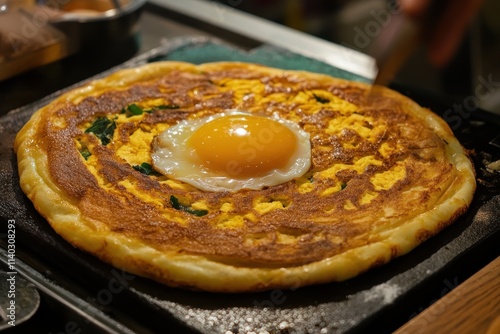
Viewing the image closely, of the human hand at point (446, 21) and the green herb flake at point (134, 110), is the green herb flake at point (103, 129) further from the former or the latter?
the human hand at point (446, 21)

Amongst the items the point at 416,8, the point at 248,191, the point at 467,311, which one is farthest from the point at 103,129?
the point at 416,8

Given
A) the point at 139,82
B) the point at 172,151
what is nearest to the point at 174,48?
the point at 139,82

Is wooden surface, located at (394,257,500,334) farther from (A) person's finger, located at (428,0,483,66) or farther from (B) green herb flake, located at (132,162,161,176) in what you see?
(B) green herb flake, located at (132,162,161,176)

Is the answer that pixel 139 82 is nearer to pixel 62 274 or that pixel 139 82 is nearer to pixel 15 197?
pixel 15 197

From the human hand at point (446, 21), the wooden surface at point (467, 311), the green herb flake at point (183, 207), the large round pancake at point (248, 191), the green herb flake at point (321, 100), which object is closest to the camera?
the human hand at point (446, 21)

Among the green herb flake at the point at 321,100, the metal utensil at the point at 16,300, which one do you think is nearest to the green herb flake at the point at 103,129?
the metal utensil at the point at 16,300

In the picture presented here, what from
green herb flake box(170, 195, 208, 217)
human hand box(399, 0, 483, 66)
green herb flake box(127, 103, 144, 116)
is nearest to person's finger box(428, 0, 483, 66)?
human hand box(399, 0, 483, 66)

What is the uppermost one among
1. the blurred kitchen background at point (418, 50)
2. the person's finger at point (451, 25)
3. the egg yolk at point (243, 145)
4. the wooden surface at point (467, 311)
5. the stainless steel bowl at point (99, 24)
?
the person's finger at point (451, 25)

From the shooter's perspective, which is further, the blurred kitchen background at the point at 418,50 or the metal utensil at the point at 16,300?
the blurred kitchen background at the point at 418,50
